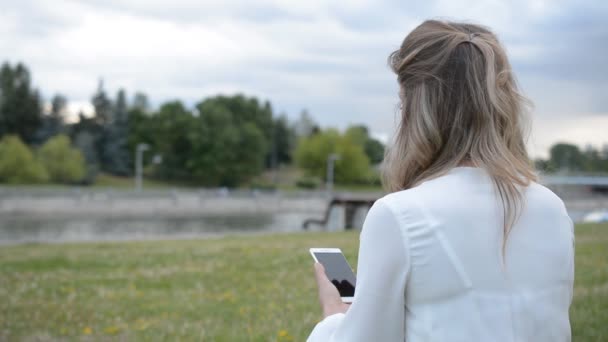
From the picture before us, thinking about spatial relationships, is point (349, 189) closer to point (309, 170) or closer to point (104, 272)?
point (309, 170)

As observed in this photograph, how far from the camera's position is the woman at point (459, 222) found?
1.56m

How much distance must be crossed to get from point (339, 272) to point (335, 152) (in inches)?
3295

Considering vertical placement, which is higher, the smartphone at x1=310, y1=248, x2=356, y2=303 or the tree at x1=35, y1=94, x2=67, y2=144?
the tree at x1=35, y1=94, x2=67, y2=144

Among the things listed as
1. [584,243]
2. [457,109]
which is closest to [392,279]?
[457,109]

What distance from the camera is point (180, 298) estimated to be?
6.46 meters

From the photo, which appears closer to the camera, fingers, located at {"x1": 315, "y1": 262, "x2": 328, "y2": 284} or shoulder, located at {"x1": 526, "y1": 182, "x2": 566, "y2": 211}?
shoulder, located at {"x1": 526, "y1": 182, "x2": 566, "y2": 211}

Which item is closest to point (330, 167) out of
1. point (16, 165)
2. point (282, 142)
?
point (282, 142)

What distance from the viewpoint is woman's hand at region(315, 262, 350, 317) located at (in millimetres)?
1951

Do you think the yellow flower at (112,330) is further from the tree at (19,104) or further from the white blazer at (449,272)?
the tree at (19,104)

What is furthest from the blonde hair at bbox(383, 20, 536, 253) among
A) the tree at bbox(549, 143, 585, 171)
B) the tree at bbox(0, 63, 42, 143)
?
the tree at bbox(549, 143, 585, 171)

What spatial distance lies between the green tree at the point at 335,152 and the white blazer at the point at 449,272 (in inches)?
2914

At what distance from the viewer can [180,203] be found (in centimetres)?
5778

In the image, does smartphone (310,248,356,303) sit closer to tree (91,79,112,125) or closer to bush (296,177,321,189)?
bush (296,177,321,189)

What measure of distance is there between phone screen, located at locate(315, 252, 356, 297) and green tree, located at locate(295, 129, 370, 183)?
73511mm
